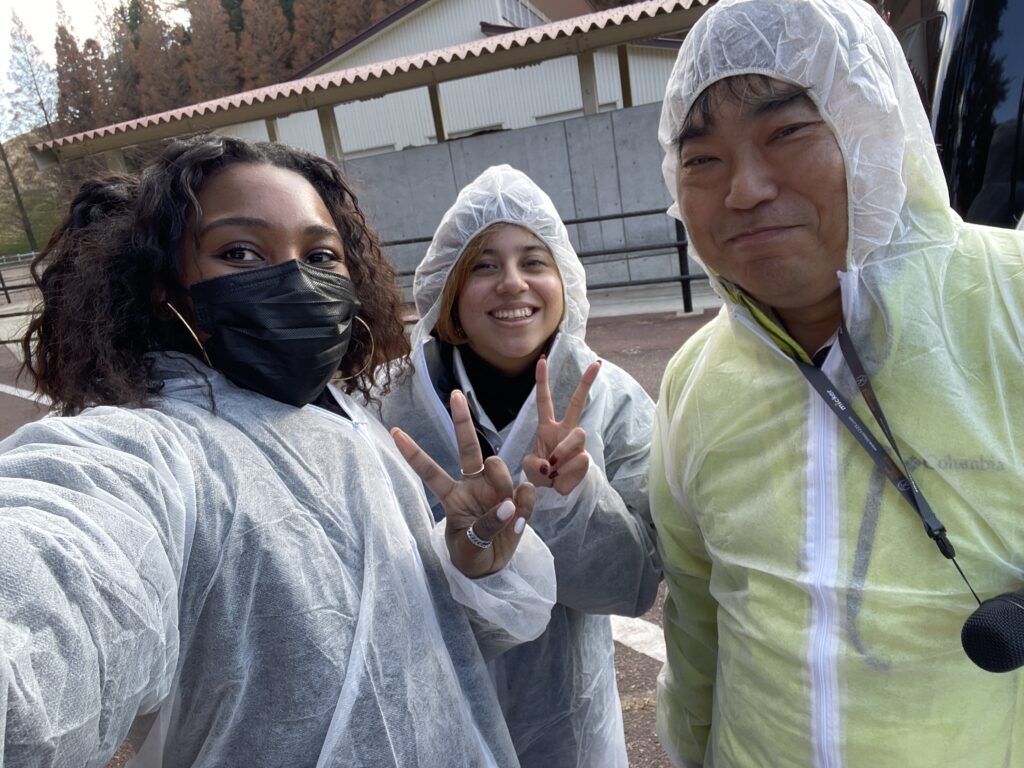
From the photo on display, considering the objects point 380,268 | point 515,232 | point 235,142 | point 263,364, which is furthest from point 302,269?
point 515,232

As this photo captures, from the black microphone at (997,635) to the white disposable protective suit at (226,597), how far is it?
2.40 ft

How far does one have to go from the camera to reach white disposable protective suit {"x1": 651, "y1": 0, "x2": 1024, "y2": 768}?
3.31 feet

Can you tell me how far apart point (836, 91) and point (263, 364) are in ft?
3.45

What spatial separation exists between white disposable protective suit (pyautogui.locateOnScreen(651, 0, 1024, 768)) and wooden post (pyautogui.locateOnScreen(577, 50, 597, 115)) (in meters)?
9.35

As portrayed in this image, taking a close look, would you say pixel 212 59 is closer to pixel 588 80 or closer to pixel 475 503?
pixel 588 80

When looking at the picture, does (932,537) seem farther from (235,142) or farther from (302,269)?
(235,142)

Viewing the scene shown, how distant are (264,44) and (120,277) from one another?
34.7 m

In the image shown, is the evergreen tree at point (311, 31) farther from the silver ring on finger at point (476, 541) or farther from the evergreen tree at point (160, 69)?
the silver ring on finger at point (476, 541)

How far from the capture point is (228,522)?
100 cm

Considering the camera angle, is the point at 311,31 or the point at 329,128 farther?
the point at 311,31

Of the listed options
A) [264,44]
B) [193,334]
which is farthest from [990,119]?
[264,44]

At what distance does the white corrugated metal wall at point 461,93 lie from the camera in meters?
18.0

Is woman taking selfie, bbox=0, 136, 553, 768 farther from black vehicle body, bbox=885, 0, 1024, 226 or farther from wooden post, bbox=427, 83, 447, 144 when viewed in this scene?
wooden post, bbox=427, 83, 447, 144

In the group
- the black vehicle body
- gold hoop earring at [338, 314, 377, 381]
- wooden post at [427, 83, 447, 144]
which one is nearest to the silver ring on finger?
gold hoop earring at [338, 314, 377, 381]
